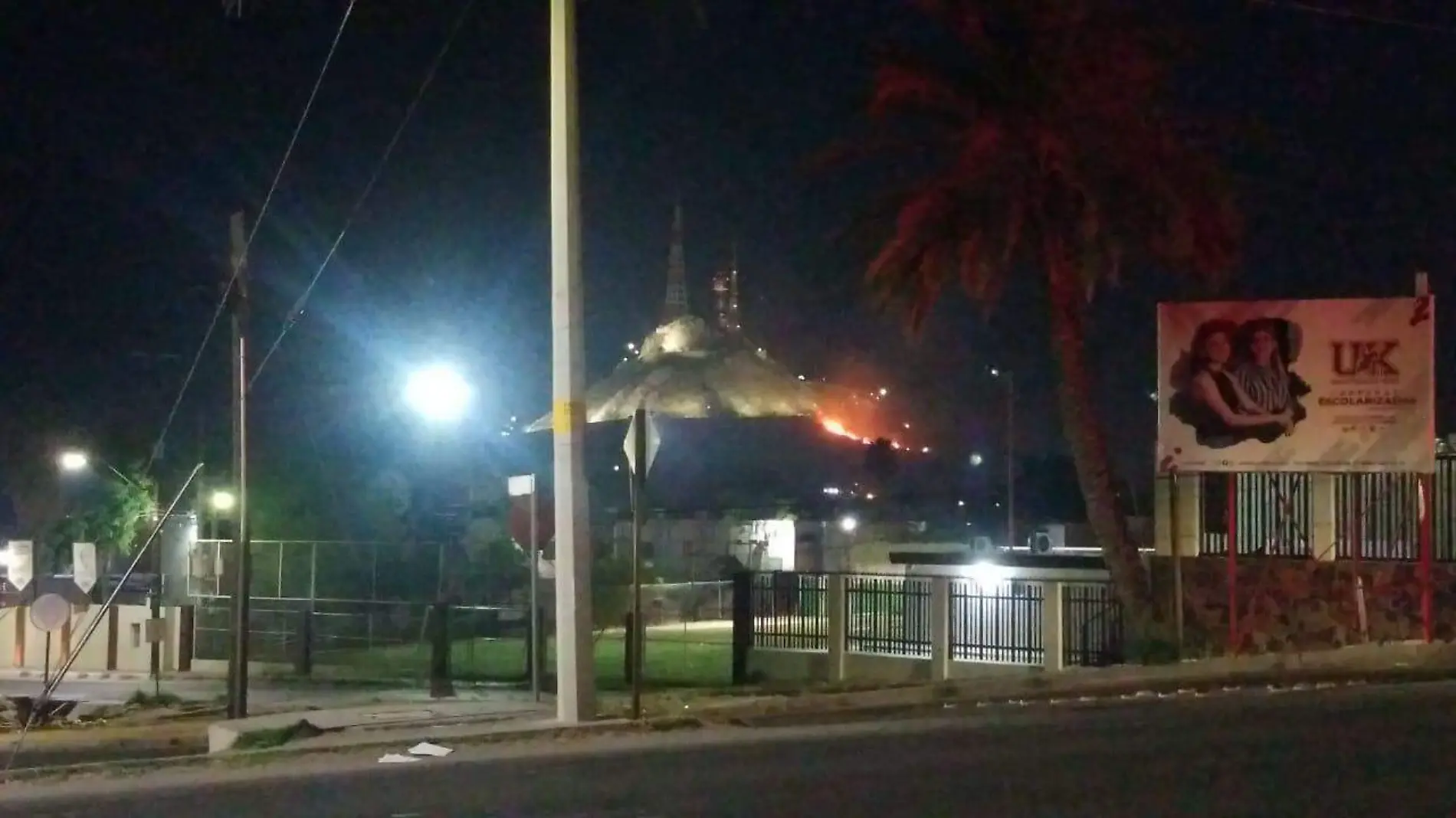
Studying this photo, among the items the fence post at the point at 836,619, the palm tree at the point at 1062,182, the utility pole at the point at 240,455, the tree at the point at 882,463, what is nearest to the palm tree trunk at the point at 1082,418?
the palm tree at the point at 1062,182

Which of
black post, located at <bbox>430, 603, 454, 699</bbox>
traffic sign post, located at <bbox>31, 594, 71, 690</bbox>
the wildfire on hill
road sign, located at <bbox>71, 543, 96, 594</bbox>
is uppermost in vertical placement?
the wildfire on hill

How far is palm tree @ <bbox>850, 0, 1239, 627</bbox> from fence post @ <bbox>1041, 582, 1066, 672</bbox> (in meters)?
1.04

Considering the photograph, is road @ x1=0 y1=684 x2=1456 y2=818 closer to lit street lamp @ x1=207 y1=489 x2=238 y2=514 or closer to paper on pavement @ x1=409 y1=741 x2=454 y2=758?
paper on pavement @ x1=409 y1=741 x2=454 y2=758

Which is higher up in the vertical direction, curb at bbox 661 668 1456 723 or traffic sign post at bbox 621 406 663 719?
traffic sign post at bbox 621 406 663 719

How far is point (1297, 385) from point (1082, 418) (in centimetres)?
355

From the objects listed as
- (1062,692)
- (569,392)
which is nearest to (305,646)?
(569,392)

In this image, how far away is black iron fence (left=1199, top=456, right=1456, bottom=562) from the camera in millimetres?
20906

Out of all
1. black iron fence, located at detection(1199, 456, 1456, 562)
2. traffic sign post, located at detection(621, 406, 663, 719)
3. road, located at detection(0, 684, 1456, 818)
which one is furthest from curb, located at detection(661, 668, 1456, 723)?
black iron fence, located at detection(1199, 456, 1456, 562)

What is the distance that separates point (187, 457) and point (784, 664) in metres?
31.6

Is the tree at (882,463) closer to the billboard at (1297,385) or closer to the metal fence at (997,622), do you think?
the metal fence at (997,622)

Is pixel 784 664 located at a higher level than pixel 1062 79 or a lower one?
lower

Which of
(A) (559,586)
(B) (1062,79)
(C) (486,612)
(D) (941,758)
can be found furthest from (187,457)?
(D) (941,758)

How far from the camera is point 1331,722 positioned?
1298 cm

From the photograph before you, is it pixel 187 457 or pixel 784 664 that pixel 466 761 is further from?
pixel 187 457
